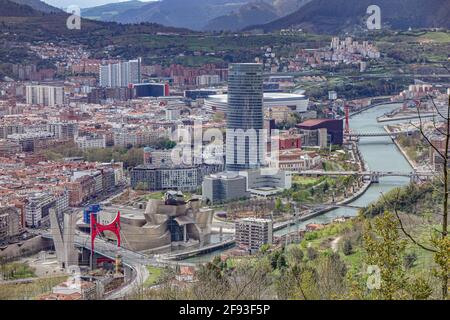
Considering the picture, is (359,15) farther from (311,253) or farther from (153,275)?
(153,275)

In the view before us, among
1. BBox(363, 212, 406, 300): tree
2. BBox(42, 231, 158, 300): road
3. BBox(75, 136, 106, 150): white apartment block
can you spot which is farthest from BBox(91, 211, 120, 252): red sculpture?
BBox(363, 212, 406, 300): tree

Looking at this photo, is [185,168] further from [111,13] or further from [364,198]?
[111,13]

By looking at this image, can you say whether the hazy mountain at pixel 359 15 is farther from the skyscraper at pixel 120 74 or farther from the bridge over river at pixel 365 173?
the bridge over river at pixel 365 173

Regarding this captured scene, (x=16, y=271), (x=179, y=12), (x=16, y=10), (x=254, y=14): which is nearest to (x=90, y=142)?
(x=16, y=271)

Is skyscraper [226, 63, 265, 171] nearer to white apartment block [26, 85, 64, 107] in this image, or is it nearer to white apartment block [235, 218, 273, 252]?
white apartment block [235, 218, 273, 252]

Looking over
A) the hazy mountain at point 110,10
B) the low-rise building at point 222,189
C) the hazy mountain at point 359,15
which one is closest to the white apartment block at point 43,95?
the hazy mountain at point 110,10

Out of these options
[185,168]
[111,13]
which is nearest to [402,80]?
[111,13]
